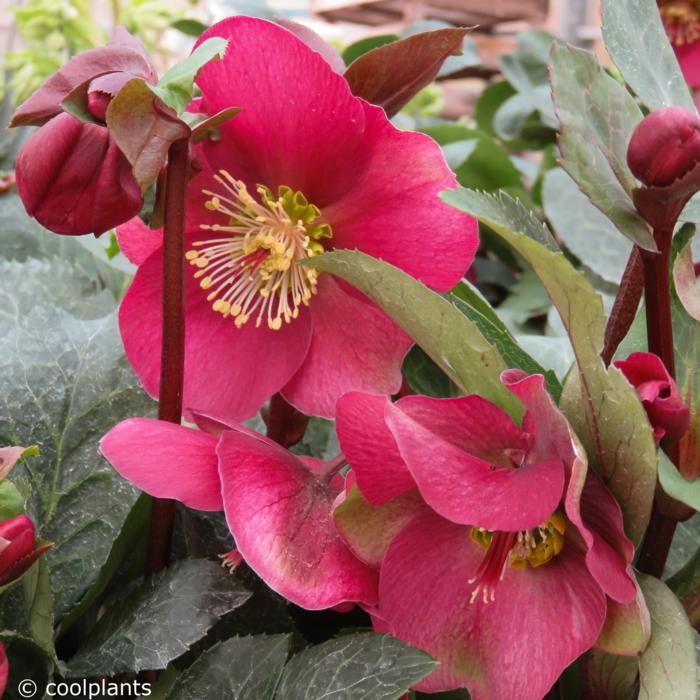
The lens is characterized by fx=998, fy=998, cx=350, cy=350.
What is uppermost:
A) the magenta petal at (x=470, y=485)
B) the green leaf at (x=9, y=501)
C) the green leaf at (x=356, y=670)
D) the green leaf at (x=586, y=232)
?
the magenta petal at (x=470, y=485)

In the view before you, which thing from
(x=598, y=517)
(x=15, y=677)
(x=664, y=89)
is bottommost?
(x=15, y=677)

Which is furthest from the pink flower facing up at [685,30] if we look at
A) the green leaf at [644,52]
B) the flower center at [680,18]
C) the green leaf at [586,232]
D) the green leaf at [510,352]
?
the green leaf at [510,352]

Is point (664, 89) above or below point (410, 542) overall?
above

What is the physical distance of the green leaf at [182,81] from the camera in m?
0.34

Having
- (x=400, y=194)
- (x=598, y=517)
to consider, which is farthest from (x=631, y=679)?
(x=400, y=194)

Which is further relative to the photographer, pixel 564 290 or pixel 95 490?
pixel 95 490

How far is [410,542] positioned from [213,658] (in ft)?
0.32

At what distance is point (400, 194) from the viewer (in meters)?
0.42

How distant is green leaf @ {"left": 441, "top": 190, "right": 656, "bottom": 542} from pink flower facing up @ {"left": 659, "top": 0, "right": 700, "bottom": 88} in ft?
2.17

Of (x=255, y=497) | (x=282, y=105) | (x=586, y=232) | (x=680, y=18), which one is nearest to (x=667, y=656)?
(x=255, y=497)

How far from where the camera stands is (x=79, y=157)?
1.15ft

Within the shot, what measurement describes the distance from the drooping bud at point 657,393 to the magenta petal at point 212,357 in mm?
149

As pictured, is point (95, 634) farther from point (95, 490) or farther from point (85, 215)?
point (85, 215)

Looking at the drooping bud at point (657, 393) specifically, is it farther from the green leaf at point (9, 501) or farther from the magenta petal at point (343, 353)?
the green leaf at point (9, 501)
